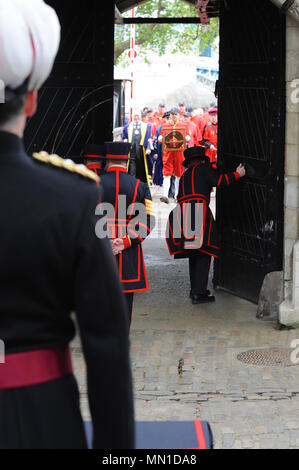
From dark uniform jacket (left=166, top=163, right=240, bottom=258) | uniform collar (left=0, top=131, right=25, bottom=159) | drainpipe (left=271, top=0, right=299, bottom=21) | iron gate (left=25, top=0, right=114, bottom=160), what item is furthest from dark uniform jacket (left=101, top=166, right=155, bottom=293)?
uniform collar (left=0, top=131, right=25, bottom=159)

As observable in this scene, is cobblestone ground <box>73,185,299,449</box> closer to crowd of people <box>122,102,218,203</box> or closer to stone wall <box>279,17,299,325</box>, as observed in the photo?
stone wall <box>279,17,299,325</box>

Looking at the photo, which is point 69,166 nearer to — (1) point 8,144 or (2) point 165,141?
(1) point 8,144

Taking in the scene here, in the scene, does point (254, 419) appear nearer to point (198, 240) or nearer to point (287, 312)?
point (287, 312)

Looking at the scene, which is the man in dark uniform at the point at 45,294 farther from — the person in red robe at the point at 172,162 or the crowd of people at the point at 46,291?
the person in red robe at the point at 172,162

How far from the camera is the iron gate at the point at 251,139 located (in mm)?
8570

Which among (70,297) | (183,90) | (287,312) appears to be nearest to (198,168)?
Answer: (287,312)

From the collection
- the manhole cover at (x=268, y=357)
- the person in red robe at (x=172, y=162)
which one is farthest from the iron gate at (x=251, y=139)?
the person in red robe at (x=172, y=162)

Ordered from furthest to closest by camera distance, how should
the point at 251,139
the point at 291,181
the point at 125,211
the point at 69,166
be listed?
1. the point at 251,139
2. the point at 291,181
3. the point at 125,211
4. the point at 69,166

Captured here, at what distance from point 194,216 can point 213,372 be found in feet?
9.16

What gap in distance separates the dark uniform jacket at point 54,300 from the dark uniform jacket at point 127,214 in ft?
15.5

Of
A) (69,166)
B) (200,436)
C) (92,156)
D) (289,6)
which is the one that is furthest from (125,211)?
(69,166)

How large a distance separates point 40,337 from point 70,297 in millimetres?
117

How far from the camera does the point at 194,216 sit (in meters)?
9.52

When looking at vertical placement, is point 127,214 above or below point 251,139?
below
